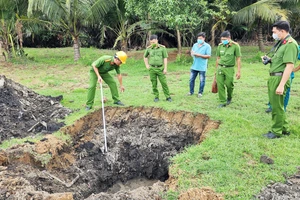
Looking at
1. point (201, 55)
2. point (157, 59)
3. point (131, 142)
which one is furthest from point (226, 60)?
point (131, 142)

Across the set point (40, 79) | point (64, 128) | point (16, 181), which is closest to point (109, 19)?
point (40, 79)

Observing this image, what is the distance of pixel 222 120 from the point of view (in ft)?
21.0

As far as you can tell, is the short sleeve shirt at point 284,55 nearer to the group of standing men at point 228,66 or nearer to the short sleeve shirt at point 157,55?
the group of standing men at point 228,66

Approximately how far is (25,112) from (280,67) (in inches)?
225

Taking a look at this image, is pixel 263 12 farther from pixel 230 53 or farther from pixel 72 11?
pixel 72 11

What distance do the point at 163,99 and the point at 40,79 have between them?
6081mm

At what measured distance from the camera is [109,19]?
15273 mm

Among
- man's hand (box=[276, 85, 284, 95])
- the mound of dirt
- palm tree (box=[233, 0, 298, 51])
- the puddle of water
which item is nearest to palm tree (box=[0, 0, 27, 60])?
the mound of dirt

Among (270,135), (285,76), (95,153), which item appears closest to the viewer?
(285,76)

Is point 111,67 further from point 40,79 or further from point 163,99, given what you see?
point 40,79

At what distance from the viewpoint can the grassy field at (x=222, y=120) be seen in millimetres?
4441

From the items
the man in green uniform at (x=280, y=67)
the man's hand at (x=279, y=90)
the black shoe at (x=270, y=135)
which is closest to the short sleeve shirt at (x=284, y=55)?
the man in green uniform at (x=280, y=67)

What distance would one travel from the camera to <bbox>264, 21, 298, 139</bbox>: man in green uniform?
4887 mm

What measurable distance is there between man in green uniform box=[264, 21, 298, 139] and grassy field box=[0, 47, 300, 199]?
0.42m
